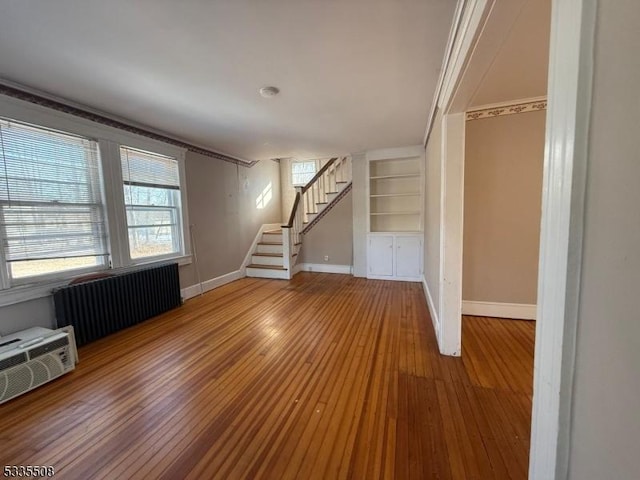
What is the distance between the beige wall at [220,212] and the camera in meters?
4.34

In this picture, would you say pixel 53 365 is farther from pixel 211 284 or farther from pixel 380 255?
pixel 380 255

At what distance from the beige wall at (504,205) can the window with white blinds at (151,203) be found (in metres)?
4.02

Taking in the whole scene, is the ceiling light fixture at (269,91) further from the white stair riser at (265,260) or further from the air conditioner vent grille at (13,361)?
the white stair riser at (265,260)

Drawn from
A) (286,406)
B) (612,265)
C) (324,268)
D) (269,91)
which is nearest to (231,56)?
(269,91)

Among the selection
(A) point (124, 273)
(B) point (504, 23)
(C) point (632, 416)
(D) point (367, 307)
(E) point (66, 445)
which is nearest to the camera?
(C) point (632, 416)

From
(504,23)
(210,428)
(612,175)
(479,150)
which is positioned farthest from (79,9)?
(479,150)

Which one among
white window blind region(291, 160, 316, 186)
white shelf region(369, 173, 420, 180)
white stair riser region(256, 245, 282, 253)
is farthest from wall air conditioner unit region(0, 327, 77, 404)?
white window blind region(291, 160, 316, 186)

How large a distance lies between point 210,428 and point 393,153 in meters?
4.64

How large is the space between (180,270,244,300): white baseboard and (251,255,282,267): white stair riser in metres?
0.43

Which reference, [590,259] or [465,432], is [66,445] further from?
[590,259]

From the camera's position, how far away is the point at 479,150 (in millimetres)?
2988

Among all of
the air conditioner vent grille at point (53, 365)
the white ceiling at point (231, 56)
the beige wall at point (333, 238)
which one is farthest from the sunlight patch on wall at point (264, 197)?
the air conditioner vent grille at point (53, 365)

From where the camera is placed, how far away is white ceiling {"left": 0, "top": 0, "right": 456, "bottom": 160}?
151 centimetres

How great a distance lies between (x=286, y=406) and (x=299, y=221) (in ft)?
14.5
